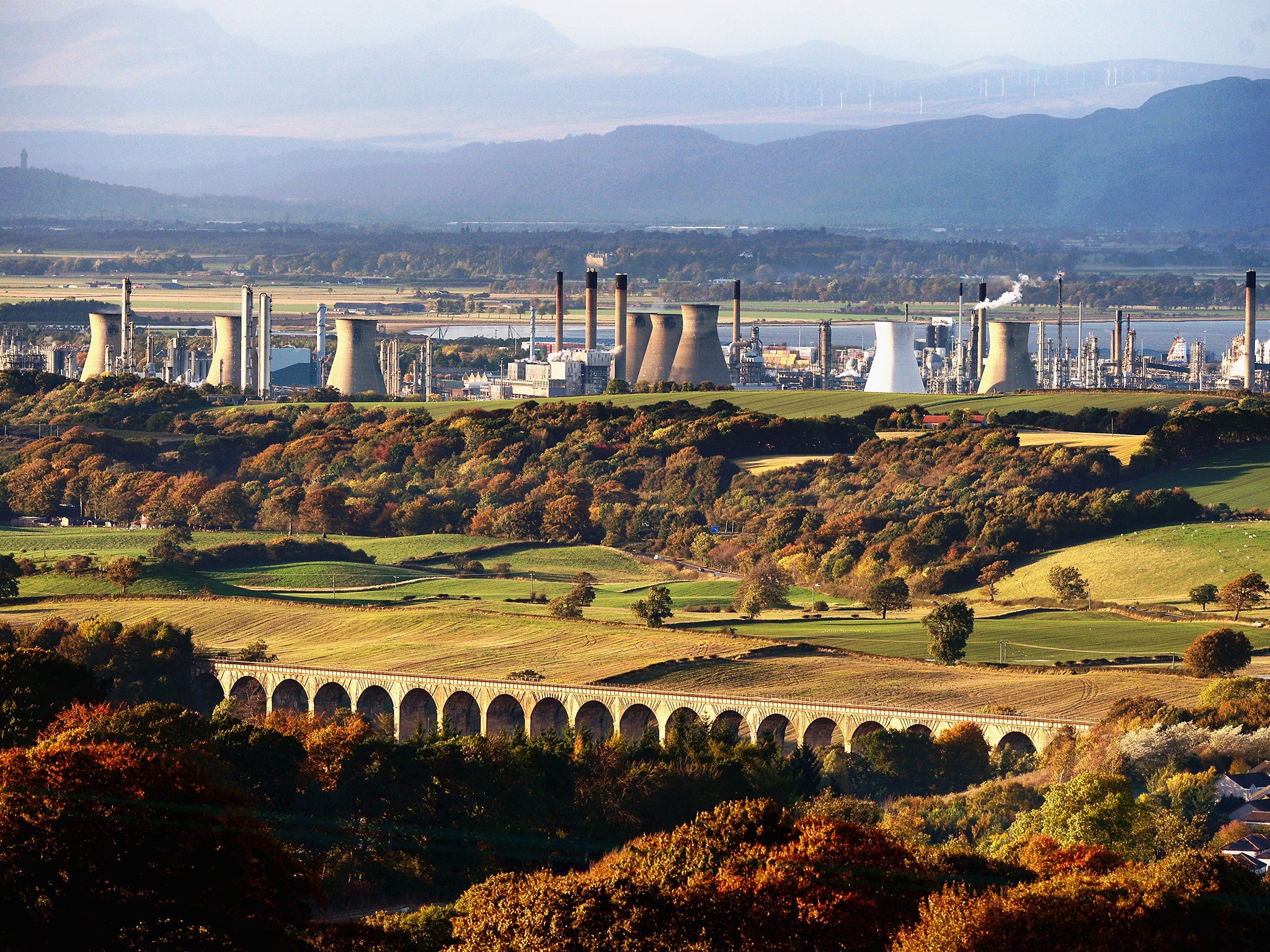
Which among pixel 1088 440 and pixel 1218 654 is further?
pixel 1088 440

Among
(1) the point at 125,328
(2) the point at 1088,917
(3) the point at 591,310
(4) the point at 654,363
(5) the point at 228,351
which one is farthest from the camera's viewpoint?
(3) the point at 591,310

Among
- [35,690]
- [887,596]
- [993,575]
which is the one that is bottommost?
[887,596]

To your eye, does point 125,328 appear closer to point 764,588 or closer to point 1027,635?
point 764,588

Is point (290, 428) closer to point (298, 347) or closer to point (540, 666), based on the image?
point (298, 347)

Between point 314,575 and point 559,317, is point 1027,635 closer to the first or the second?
point 314,575

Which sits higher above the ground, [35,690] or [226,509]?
[226,509]

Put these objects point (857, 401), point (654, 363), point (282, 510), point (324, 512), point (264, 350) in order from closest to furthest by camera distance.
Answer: point (324, 512) → point (282, 510) → point (857, 401) → point (654, 363) → point (264, 350)

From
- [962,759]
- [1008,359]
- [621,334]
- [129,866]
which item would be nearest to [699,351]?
[621,334]
